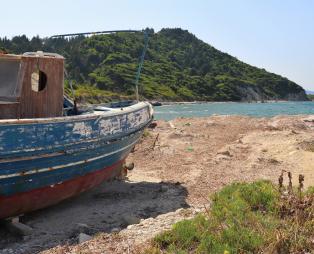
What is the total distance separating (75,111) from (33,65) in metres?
2.31

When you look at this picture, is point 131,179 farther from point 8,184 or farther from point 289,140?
point 289,140

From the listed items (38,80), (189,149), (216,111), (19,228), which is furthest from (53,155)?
(216,111)

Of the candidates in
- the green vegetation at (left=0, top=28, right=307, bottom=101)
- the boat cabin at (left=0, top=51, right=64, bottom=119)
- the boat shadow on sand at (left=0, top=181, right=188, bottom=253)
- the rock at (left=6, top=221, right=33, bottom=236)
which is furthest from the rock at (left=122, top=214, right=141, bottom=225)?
the green vegetation at (left=0, top=28, right=307, bottom=101)

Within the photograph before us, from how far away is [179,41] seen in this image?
7215 inches

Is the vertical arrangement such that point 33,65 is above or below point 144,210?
above

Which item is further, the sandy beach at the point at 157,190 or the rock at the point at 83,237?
the sandy beach at the point at 157,190

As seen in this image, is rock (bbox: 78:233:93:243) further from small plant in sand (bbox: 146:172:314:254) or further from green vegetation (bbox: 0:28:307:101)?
green vegetation (bbox: 0:28:307:101)

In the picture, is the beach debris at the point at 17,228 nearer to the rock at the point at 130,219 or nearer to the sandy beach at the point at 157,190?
the sandy beach at the point at 157,190

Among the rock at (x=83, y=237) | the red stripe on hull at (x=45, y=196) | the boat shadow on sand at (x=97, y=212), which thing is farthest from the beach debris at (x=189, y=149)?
the rock at (x=83, y=237)

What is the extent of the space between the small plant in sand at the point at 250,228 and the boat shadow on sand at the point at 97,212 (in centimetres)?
167

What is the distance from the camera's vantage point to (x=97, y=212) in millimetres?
9820

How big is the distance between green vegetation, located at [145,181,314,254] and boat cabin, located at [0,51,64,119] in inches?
164

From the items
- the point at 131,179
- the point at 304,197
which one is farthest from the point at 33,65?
the point at 304,197

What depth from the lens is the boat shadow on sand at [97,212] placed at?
810cm
